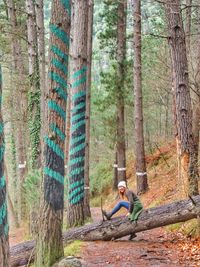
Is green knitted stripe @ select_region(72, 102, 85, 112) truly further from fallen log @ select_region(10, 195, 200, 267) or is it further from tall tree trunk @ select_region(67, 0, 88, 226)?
fallen log @ select_region(10, 195, 200, 267)

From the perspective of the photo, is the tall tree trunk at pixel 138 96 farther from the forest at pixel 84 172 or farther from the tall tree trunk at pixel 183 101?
the tall tree trunk at pixel 183 101

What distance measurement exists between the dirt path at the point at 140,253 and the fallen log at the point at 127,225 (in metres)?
0.20

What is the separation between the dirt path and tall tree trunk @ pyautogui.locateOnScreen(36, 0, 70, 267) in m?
0.86

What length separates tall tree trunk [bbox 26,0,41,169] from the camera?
13.6 metres

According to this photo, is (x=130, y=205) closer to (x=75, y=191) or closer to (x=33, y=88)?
(x=75, y=191)

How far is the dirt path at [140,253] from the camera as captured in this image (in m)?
7.26

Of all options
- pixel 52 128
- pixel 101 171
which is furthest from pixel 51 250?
pixel 101 171

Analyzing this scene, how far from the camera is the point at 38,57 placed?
1502 cm

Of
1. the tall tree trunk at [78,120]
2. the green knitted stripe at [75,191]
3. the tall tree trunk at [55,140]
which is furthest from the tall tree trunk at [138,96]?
the tall tree trunk at [55,140]

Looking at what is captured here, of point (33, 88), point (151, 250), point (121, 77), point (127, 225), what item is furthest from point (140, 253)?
point (121, 77)

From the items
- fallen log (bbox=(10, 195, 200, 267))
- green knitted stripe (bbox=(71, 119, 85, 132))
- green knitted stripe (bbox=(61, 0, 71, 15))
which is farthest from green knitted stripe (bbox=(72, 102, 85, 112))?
green knitted stripe (bbox=(61, 0, 71, 15))

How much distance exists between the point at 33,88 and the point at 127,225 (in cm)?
662

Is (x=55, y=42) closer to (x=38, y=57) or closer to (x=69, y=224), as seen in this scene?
(x=69, y=224)

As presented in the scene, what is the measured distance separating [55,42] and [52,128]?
1.27 meters
